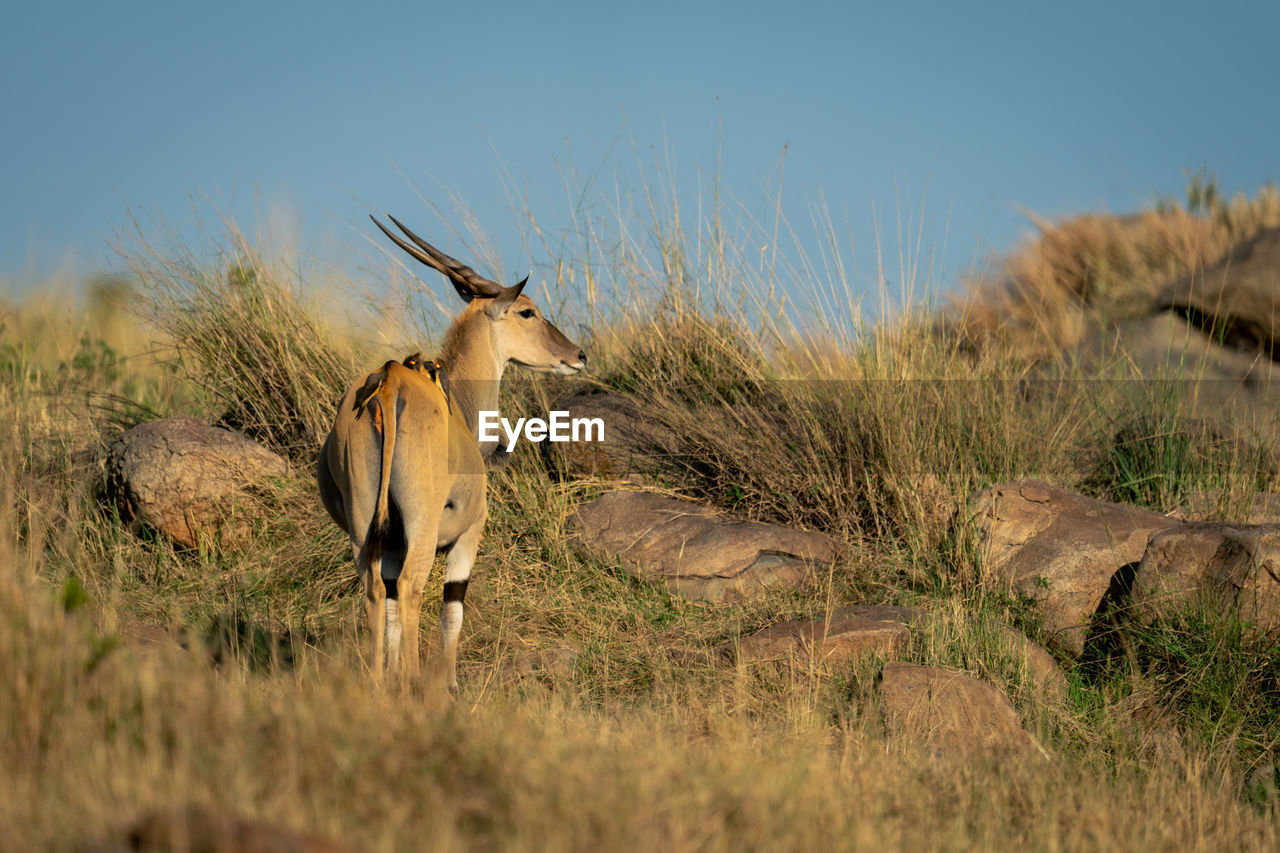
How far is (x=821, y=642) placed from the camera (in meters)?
5.15

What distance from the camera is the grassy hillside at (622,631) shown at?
9.22ft

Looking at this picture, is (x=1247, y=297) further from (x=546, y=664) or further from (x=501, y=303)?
(x=546, y=664)

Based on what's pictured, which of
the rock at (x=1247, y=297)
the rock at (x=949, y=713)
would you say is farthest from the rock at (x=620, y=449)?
the rock at (x=1247, y=297)

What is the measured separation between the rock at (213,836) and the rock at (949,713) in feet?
9.15

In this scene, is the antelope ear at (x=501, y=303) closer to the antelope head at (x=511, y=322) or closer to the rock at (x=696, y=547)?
the antelope head at (x=511, y=322)

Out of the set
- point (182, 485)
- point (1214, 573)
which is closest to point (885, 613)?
point (1214, 573)

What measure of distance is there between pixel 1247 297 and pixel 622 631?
9053mm

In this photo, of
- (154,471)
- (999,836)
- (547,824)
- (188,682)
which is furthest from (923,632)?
(154,471)

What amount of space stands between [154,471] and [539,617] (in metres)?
2.64

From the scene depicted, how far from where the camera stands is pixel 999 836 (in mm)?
3393

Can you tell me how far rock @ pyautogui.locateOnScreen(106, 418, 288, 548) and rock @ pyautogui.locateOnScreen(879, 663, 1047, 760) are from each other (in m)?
4.18

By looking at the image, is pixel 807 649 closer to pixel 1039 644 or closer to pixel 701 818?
pixel 1039 644

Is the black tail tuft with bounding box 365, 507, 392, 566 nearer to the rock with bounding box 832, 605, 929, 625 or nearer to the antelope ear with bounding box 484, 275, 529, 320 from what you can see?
the antelope ear with bounding box 484, 275, 529, 320

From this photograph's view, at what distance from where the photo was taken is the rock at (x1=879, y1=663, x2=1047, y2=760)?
14.9 ft
